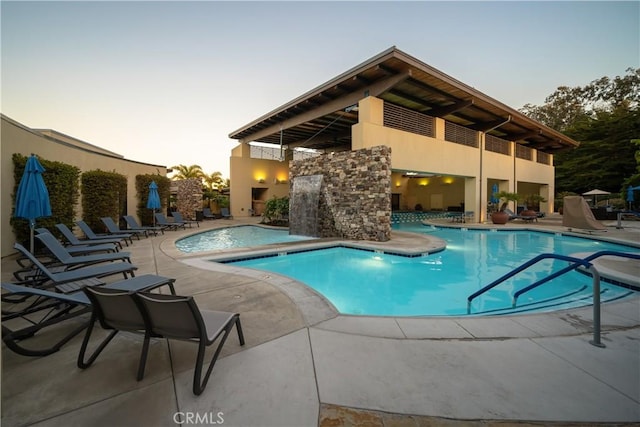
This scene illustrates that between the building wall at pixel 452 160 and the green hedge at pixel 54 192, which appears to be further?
the building wall at pixel 452 160

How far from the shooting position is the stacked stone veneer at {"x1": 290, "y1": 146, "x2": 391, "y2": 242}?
28.2 ft

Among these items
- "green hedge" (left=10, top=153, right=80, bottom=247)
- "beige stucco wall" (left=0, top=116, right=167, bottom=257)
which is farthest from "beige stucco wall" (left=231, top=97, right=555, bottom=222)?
"green hedge" (left=10, top=153, right=80, bottom=247)

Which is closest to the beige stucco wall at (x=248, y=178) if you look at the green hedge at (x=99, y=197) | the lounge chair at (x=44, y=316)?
the green hedge at (x=99, y=197)

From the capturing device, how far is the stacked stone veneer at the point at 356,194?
8.59 meters

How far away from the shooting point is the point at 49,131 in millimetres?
14070

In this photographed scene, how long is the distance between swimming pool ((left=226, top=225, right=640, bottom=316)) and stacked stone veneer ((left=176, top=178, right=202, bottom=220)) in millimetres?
13115

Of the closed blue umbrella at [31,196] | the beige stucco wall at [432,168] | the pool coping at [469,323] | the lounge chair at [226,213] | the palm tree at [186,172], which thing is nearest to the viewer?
the pool coping at [469,323]

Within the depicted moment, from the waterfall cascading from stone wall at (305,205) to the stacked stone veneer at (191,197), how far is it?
32.1ft

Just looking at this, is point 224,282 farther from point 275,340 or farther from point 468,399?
point 468,399

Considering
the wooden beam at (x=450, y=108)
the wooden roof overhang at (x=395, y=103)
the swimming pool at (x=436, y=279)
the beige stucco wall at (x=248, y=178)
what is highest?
the wooden roof overhang at (x=395, y=103)

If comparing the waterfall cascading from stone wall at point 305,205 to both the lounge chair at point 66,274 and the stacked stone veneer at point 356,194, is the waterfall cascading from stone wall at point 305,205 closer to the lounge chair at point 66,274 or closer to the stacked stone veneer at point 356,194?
the stacked stone veneer at point 356,194

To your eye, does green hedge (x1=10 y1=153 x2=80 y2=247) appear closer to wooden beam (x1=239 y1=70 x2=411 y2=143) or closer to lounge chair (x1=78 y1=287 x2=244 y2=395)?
lounge chair (x1=78 y1=287 x2=244 y2=395)

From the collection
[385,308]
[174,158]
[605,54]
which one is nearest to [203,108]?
[174,158]

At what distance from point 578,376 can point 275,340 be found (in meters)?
2.45
